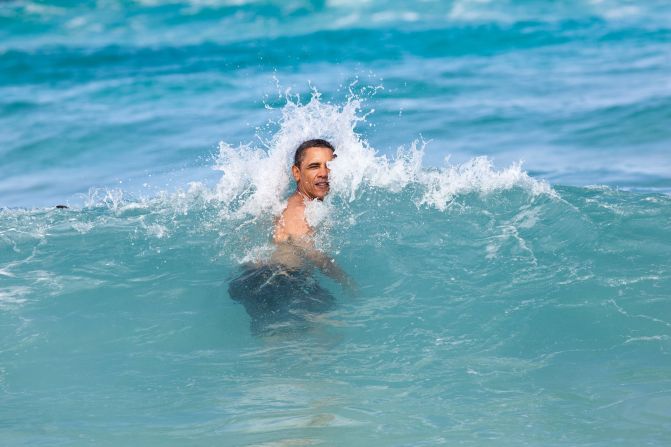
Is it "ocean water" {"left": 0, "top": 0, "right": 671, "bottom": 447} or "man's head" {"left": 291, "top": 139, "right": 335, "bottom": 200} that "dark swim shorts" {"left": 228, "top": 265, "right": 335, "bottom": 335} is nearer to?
"ocean water" {"left": 0, "top": 0, "right": 671, "bottom": 447}

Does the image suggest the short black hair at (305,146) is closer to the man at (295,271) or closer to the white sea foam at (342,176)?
the man at (295,271)

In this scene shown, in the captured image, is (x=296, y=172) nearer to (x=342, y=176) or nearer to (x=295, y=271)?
(x=342, y=176)

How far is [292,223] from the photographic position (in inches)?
297

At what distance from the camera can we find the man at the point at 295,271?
261 inches

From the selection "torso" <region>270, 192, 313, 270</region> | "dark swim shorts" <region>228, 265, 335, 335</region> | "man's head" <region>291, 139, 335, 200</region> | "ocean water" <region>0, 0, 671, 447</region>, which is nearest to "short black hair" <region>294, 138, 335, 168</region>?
"man's head" <region>291, 139, 335, 200</region>

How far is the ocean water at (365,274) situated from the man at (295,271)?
0.36ft

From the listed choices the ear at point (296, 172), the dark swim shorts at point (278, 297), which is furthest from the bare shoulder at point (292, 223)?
the dark swim shorts at point (278, 297)

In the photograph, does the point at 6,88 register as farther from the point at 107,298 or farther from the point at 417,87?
the point at 107,298

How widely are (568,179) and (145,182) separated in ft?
16.6

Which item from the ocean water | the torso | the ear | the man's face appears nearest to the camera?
the ocean water

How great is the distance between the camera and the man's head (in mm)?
7875

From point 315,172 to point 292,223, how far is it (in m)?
0.55

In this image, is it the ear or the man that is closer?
the man

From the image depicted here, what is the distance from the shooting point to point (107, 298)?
732 centimetres
